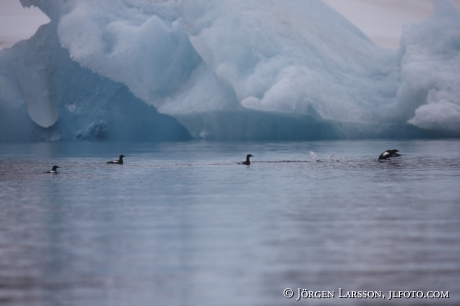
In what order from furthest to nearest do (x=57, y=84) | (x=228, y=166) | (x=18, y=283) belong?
(x=57, y=84), (x=228, y=166), (x=18, y=283)

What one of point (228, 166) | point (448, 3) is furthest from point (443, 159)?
point (448, 3)

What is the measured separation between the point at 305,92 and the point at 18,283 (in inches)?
869

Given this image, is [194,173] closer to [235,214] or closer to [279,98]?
[235,214]

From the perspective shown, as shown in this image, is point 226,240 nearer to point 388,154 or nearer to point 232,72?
point 388,154

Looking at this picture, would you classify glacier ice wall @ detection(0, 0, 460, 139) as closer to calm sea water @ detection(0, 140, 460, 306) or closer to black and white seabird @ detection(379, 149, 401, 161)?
black and white seabird @ detection(379, 149, 401, 161)

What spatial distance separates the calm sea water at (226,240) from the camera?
5059 millimetres

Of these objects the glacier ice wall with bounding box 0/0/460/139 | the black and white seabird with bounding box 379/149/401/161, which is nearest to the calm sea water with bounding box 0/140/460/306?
the black and white seabird with bounding box 379/149/401/161

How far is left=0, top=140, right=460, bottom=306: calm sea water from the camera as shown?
5059mm

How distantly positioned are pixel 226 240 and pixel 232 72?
21.7m

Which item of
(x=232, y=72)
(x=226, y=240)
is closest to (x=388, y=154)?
(x=226, y=240)

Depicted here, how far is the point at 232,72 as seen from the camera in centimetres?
2816

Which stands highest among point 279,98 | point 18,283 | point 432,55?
point 432,55

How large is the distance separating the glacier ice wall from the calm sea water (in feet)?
46.7

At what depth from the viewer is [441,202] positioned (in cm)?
954
